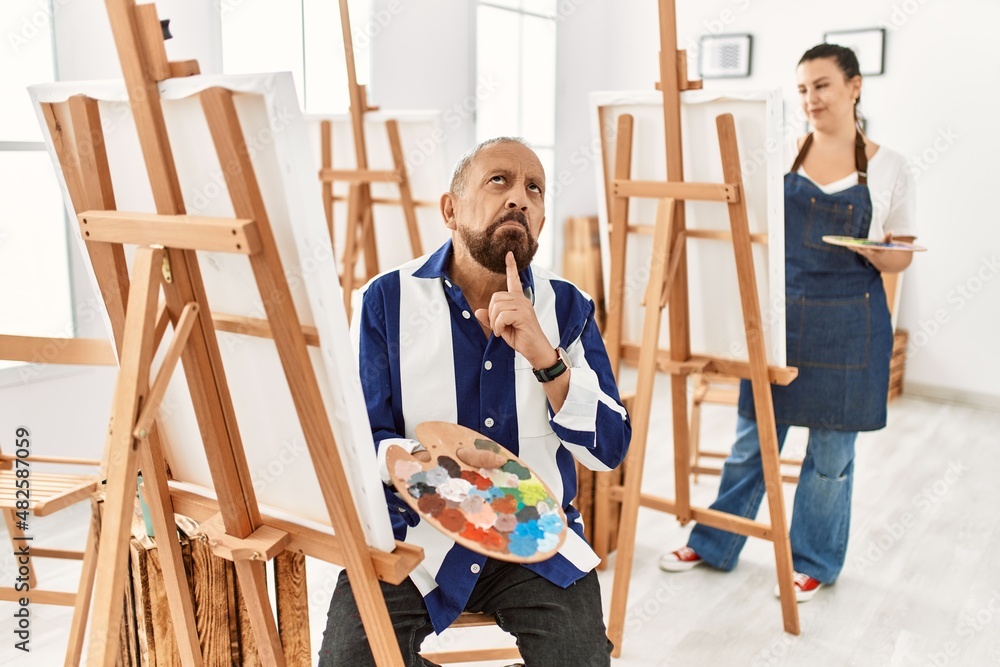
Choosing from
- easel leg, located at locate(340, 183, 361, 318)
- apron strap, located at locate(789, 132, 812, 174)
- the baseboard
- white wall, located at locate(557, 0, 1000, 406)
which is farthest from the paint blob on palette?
the baseboard

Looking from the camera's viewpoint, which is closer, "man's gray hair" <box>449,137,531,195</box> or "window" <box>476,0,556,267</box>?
"man's gray hair" <box>449,137,531,195</box>

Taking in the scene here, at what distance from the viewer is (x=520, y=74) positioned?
5586 millimetres

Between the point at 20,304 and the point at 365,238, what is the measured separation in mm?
1334

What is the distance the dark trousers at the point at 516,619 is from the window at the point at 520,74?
3.87 m

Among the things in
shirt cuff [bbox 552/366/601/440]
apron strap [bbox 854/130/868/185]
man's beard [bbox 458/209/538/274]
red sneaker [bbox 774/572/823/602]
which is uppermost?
apron strap [bbox 854/130/868/185]

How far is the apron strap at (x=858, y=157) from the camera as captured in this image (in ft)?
8.41

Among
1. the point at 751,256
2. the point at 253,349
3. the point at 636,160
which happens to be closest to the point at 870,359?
the point at 751,256

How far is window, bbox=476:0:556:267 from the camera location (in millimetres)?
5246

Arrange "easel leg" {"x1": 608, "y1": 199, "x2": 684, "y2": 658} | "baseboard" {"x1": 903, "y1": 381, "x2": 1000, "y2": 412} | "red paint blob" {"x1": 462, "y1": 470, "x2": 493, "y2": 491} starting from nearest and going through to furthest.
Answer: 1. "red paint blob" {"x1": 462, "y1": 470, "x2": 493, "y2": 491}
2. "easel leg" {"x1": 608, "y1": 199, "x2": 684, "y2": 658}
3. "baseboard" {"x1": 903, "y1": 381, "x2": 1000, "y2": 412}

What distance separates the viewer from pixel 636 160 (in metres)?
2.40

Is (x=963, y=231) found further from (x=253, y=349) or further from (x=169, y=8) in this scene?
(x=253, y=349)

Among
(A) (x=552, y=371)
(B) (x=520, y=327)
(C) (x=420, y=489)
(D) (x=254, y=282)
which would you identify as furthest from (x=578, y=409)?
(D) (x=254, y=282)

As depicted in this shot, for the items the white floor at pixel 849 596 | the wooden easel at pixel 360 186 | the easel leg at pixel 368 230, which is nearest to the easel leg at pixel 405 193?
the wooden easel at pixel 360 186

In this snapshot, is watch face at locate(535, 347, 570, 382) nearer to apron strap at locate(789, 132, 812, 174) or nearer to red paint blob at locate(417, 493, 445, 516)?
red paint blob at locate(417, 493, 445, 516)
